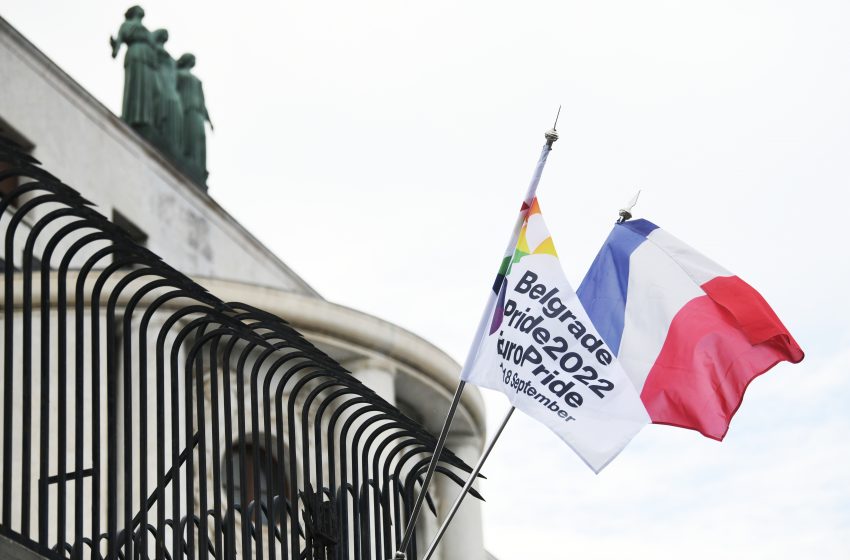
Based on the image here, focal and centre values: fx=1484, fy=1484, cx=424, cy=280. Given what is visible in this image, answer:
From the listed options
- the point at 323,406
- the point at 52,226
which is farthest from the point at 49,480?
the point at 52,226

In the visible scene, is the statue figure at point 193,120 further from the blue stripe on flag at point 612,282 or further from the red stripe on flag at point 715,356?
the red stripe on flag at point 715,356

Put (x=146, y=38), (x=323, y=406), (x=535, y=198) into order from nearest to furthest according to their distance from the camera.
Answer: (x=323, y=406)
(x=535, y=198)
(x=146, y=38)

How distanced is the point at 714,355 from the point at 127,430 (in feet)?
14.8

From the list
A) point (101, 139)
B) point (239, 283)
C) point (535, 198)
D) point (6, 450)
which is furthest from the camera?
point (101, 139)

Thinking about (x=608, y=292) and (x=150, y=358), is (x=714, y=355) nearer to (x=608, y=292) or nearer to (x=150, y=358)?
(x=608, y=292)

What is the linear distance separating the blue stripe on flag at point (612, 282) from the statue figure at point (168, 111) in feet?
70.7

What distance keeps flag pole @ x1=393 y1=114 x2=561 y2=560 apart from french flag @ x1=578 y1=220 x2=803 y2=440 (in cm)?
80

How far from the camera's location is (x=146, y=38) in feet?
102

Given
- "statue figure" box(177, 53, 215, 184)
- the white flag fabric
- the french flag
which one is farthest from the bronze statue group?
the white flag fabric

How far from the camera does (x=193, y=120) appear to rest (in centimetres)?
3136

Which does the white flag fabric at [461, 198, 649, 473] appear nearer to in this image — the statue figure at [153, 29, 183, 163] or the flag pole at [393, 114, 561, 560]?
the flag pole at [393, 114, 561, 560]

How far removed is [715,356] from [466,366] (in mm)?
1740

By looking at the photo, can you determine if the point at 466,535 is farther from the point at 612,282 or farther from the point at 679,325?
the point at 679,325

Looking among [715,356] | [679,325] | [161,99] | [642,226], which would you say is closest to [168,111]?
[161,99]
